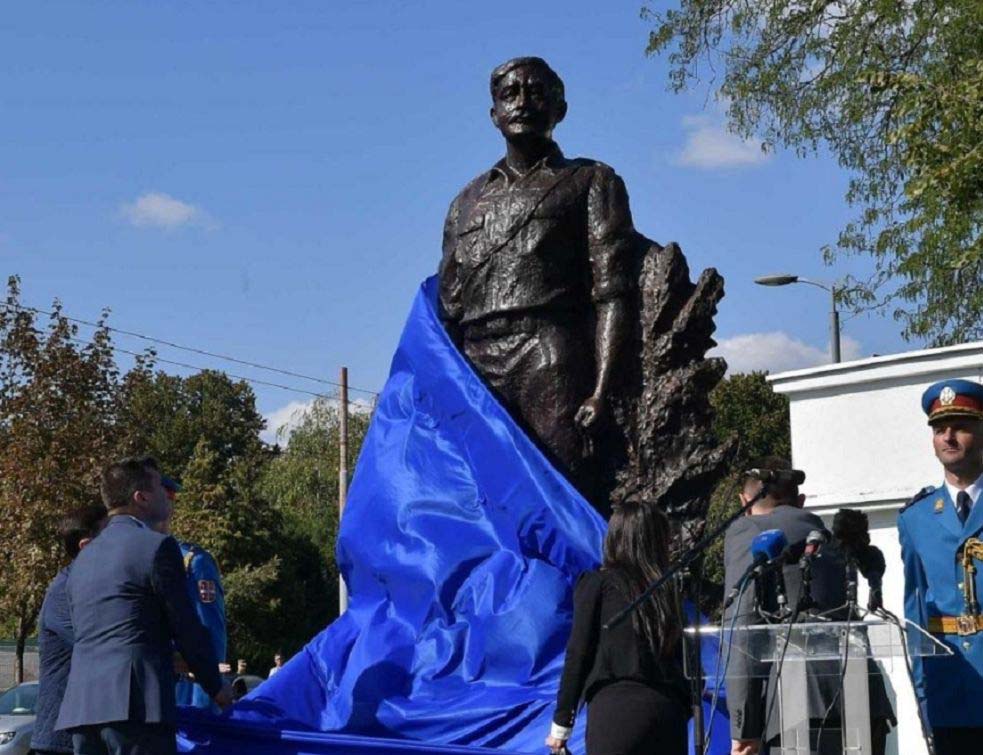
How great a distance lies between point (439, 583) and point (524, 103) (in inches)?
97.0

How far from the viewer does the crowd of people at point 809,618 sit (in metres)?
4.98

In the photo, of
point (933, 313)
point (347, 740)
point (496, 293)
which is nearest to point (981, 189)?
Answer: point (933, 313)

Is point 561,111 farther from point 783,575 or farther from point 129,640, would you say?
point 129,640

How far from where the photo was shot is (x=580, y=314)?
27.7ft

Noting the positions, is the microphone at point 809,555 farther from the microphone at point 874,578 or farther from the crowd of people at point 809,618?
the microphone at point 874,578

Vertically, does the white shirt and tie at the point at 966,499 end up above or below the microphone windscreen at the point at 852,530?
below

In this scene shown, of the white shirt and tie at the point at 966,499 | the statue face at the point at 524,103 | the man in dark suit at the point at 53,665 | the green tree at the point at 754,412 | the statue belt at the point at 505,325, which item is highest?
the green tree at the point at 754,412

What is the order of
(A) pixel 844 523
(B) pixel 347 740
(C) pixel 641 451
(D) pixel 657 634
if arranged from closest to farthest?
(D) pixel 657 634 < (B) pixel 347 740 < (A) pixel 844 523 < (C) pixel 641 451

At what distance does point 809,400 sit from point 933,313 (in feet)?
11.4

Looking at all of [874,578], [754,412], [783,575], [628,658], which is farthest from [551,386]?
[754,412]

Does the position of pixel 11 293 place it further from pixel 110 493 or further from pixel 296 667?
pixel 110 493

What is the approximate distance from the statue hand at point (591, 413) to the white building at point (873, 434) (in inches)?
233

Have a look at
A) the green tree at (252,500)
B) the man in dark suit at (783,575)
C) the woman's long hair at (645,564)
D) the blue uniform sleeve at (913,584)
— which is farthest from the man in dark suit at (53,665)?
the green tree at (252,500)

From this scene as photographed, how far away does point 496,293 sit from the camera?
8.53 m
